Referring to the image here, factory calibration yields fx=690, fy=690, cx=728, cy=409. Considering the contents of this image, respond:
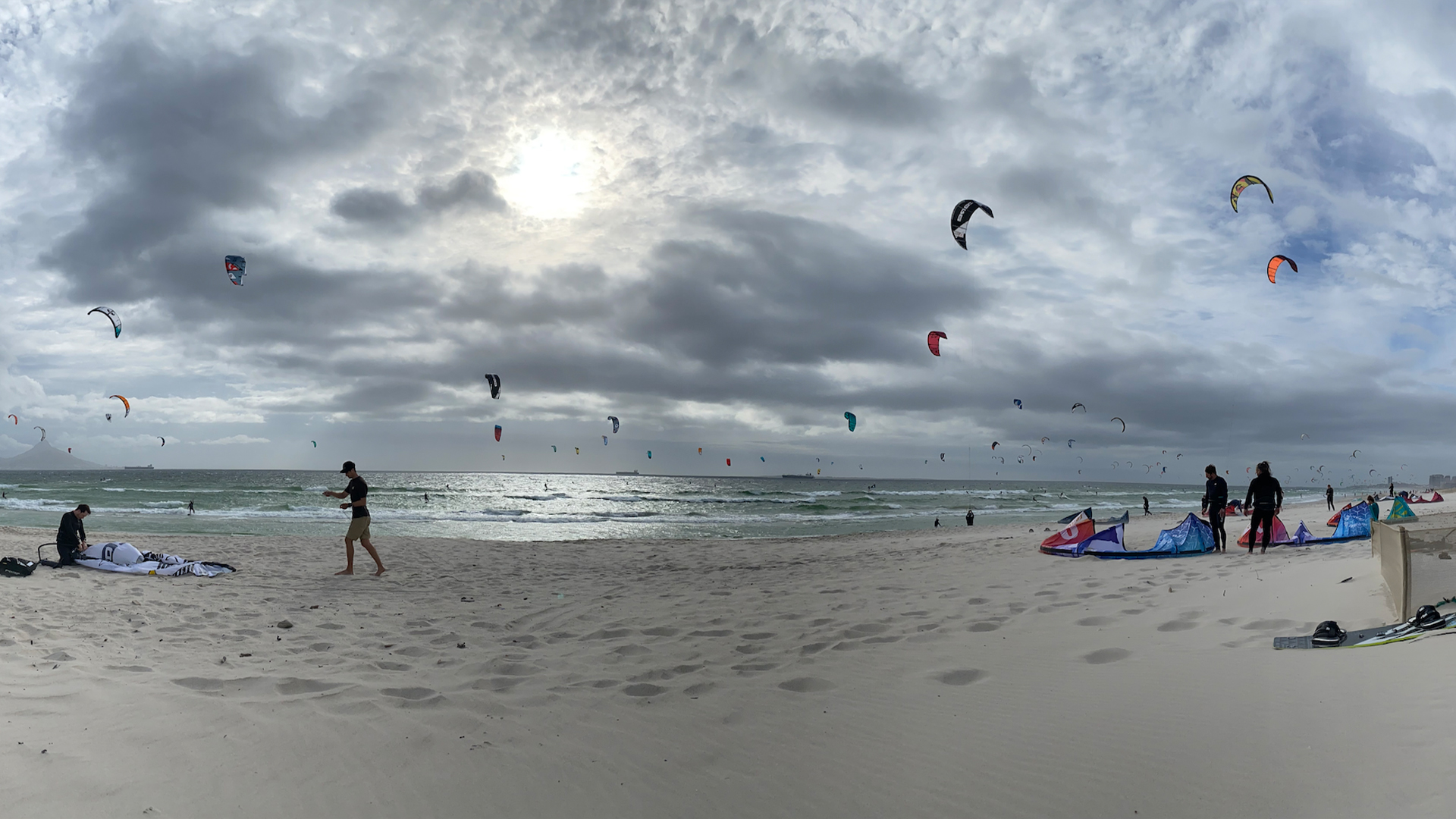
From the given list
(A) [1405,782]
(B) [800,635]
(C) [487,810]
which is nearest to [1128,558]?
(B) [800,635]

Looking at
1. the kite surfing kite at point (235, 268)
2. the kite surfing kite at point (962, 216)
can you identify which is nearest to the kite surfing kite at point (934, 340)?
the kite surfing kite at point (962, 216)

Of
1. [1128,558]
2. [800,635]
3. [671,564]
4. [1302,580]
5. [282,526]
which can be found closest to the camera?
[800,635]

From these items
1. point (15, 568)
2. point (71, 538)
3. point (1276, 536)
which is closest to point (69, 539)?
point (71, 538)

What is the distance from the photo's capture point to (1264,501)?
1104 centimetres

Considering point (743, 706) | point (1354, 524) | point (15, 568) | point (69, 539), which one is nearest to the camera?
point (743, 706)

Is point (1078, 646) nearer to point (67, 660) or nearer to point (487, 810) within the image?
point (487, 810)

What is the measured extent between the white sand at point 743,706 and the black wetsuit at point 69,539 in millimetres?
2833

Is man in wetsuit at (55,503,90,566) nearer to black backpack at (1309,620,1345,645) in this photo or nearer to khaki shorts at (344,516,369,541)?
khaki shorts at (344,516,369,541)

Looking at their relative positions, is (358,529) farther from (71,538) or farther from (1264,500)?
(1264,500)

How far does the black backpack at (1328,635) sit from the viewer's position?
4.65m

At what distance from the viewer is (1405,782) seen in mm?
2590

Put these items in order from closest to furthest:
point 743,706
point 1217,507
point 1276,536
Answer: point 743,706 → point 1217,507 → point 1276,536

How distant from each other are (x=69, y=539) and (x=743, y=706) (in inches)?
474

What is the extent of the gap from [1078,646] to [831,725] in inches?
99.0
